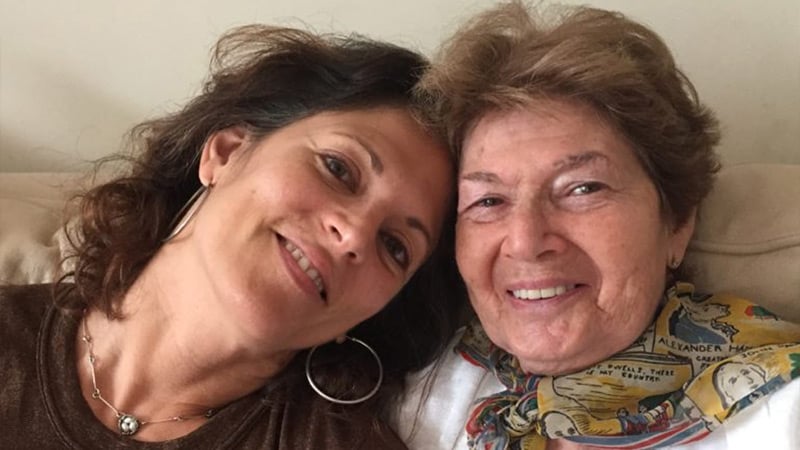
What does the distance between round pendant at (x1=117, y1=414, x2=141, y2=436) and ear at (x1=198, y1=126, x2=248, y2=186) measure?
400 millimetres

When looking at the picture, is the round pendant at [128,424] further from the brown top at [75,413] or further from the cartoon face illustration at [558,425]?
the cartoon face illustration at [558,425]

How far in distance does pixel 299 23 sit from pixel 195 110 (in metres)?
0.37

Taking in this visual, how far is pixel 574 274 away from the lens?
125 cm

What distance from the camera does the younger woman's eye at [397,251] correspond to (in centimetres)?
138

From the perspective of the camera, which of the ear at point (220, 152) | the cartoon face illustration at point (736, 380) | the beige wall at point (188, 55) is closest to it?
the cartoon face illustration at point (736, 380)

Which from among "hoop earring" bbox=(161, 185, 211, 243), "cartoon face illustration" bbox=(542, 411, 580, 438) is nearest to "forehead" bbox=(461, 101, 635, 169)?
"cartoon face illustration" bbox=(542, 411, 580, 438)

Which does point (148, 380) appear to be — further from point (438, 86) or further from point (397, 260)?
point (438, 86)

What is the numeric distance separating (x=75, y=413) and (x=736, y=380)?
1.00m

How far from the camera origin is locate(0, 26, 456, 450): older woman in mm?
1274

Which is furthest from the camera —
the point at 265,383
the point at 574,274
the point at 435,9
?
the point at 435,9

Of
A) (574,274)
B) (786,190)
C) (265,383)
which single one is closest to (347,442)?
(265,383)

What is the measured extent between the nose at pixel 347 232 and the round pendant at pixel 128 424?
44 centimetres

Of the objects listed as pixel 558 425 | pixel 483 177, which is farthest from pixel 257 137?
pixel 558 425

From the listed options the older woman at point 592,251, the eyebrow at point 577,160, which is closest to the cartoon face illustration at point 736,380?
the older woman at point 592,251
